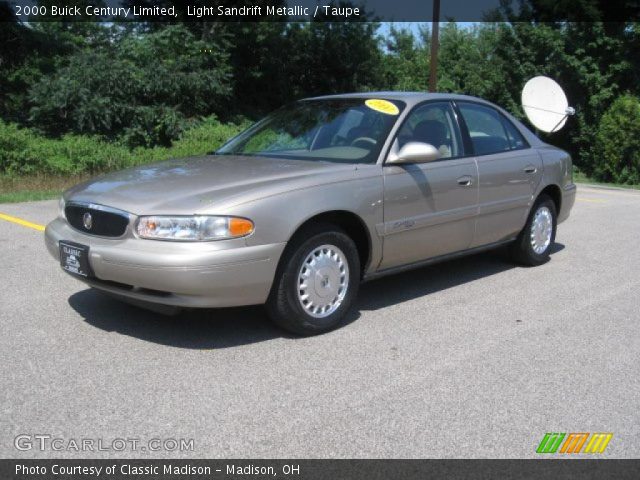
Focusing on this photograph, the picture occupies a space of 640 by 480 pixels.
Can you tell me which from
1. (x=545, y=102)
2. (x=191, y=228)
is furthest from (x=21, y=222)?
(x=545, y=102)

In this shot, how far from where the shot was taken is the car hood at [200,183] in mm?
4152

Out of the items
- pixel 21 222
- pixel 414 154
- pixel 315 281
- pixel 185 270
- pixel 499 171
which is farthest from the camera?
pixel 21 222

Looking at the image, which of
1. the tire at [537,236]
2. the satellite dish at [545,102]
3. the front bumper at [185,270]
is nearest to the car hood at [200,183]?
the front bumper at [185,270]

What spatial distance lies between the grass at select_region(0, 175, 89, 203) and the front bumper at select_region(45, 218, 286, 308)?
7394 mm

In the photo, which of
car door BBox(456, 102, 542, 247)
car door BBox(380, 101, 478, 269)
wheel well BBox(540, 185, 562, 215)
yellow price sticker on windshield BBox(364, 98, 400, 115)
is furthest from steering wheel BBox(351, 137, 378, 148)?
wheel well BBox(540, 185, 562, 215)

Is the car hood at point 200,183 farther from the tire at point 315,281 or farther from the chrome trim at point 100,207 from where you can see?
the tire at point 315,281

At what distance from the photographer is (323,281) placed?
15.1 ft

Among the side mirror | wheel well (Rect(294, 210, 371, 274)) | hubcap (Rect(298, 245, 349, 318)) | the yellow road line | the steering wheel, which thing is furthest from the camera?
the yellow road line

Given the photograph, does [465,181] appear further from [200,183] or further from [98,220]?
[98,220]

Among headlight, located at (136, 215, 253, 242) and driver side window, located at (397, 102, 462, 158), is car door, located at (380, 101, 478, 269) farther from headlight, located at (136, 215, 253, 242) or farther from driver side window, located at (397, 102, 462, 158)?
headlight, located at (136, 215, 253, 242)

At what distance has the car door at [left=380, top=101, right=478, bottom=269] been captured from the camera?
16.5ft

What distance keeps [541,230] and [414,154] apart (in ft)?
Result: 8.06

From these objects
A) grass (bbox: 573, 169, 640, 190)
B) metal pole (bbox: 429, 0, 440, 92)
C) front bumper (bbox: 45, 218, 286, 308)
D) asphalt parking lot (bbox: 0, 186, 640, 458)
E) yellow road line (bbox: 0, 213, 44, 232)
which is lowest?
grass (bbox: 573, 169, 640, 190)
